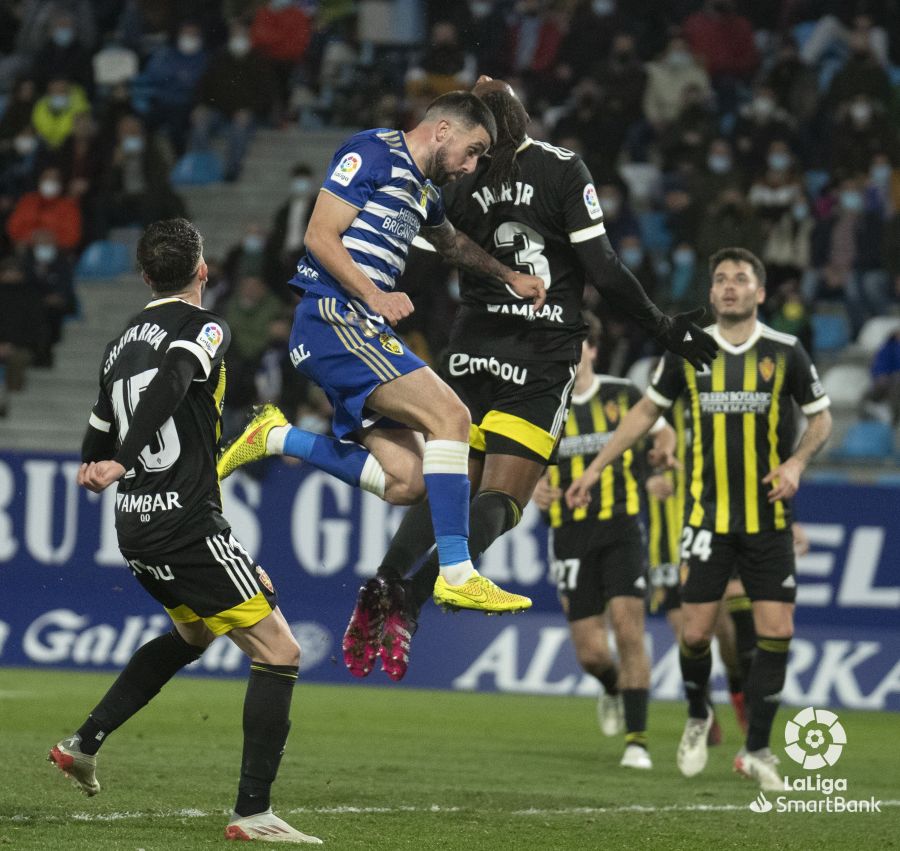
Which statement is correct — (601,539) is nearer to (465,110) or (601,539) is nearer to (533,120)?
(465,110)

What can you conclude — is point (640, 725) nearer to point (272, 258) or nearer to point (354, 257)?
point (354, 257)

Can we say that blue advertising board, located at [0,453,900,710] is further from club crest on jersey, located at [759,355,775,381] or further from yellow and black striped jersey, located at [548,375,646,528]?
club crest on jersey, located at [759,355,775,381]

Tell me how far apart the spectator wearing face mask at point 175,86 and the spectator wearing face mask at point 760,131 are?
606 centimetres

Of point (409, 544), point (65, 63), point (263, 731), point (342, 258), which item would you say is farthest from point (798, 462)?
point (65, 63)

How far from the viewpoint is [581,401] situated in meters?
11.0

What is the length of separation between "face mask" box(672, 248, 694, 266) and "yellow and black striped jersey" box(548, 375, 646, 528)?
5.64 meters

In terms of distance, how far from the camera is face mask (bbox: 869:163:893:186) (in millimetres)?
16859

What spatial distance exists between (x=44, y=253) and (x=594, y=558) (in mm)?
9789

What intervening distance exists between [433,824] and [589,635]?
3752mm

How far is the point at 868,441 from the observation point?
14883 mm

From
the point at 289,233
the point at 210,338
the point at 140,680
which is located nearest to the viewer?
the point at 210,338

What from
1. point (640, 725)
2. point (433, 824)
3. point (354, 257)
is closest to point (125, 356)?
point (354, 257)

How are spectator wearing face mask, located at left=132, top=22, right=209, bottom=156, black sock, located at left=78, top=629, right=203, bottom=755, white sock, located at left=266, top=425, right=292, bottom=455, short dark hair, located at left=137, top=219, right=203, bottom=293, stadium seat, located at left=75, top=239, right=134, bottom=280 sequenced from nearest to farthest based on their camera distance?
short dark hair, located at left=137, top=219, right=203, bottom=293
black sock, located at left=78, top=629, right=203, bottom=755
white sock, located at left=266, top=425, right=292, bottom=455
stadium seat, located at left=75, top=239, right=134, bottom=280
spectator wearing face mask, located at left=132, top=22, right=209, bottom=156

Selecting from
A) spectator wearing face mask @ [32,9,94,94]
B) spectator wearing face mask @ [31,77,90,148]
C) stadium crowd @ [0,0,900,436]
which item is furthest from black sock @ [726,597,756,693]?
spectator wearing face mask @ [32,9,94,94]
